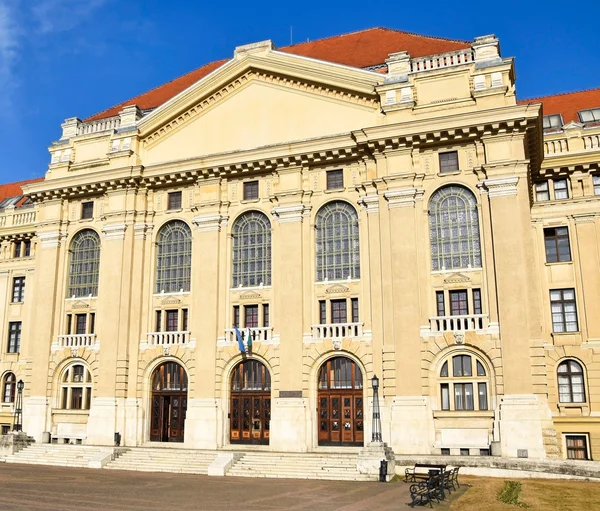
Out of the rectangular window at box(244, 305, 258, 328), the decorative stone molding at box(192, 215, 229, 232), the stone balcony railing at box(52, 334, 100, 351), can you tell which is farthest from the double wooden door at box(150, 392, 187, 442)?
the decorative stone molding at box(192, 215, 229, 232)

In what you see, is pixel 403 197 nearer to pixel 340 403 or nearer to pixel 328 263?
pixel 328 263

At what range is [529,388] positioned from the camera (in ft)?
96.4

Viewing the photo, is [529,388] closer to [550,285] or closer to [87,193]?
[550,285]

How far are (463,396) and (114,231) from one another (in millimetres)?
22032

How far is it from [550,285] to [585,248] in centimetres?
266

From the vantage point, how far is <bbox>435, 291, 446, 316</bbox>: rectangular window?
3241 cm

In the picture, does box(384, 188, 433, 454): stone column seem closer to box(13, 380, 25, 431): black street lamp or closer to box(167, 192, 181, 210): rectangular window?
box(167, 192, 181, 210): rectangular window

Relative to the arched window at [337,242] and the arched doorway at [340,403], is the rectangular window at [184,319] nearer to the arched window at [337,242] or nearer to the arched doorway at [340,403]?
the arched window at [337,242]

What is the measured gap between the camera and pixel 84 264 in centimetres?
4069

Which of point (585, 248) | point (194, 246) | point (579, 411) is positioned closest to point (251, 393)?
point (194, 246)

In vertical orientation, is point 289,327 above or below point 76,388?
above

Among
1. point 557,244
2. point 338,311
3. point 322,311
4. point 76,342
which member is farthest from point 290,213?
point 76,342

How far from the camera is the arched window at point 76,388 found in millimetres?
38406

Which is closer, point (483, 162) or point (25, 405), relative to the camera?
point (483, 162)
